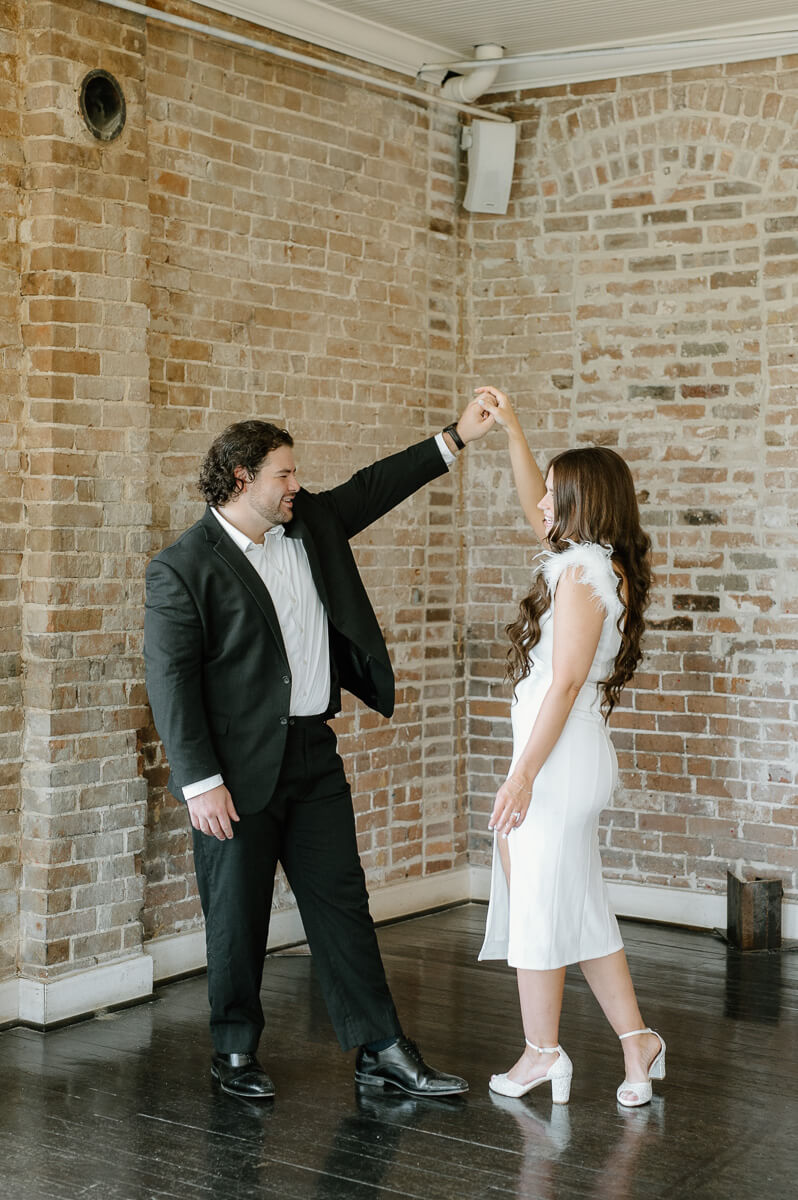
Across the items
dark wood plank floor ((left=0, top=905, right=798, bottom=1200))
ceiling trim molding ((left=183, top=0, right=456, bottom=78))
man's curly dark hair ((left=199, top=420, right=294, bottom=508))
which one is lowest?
dark wood plank floor ((left=0, top=905, right=798, bottom=1200))

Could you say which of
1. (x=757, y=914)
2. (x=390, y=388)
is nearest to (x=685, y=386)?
(x=390, y=388)

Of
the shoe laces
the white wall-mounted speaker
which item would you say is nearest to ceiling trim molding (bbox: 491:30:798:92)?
the white wall-mounted speaker

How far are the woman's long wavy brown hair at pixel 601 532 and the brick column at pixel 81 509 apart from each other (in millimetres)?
1442

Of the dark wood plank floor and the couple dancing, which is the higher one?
the couple dancing

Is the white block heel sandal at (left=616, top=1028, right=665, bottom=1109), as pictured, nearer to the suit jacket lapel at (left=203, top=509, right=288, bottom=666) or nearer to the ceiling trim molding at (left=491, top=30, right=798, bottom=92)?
the suit jacket lapel at (left=203, top=509, right=288, bottom=666)

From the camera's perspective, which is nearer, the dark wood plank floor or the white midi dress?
the dark wood plank floor

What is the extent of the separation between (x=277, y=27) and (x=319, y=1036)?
3.47 m

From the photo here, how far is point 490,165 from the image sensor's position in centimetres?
594

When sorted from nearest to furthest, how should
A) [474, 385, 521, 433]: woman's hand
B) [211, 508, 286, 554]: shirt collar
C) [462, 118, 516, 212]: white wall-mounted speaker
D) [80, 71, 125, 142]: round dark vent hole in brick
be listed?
[211, 508, 286, 554]: shirt collar < [474, 385, 521, 433]: woman's hand < [80, 71, 125, 142]: round dark vent hole in brick < [462, 118, 516, 212]: white wall-mounted speaker

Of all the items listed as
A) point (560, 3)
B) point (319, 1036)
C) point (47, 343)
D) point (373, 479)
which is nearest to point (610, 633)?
point (373, 479)

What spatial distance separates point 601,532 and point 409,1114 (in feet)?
5.21

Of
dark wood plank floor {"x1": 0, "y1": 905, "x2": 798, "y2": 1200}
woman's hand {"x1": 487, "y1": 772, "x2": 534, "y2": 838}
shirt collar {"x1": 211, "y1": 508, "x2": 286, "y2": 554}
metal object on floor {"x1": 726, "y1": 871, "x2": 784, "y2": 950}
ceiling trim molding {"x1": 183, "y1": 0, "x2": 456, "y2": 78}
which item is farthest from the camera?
metal object on floor {"x1": 726, "y1": 871, "x2": 784, "y2": 950}

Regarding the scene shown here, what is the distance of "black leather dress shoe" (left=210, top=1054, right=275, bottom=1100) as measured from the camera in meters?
3.78

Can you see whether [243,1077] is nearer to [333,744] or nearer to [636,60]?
[333,744]
